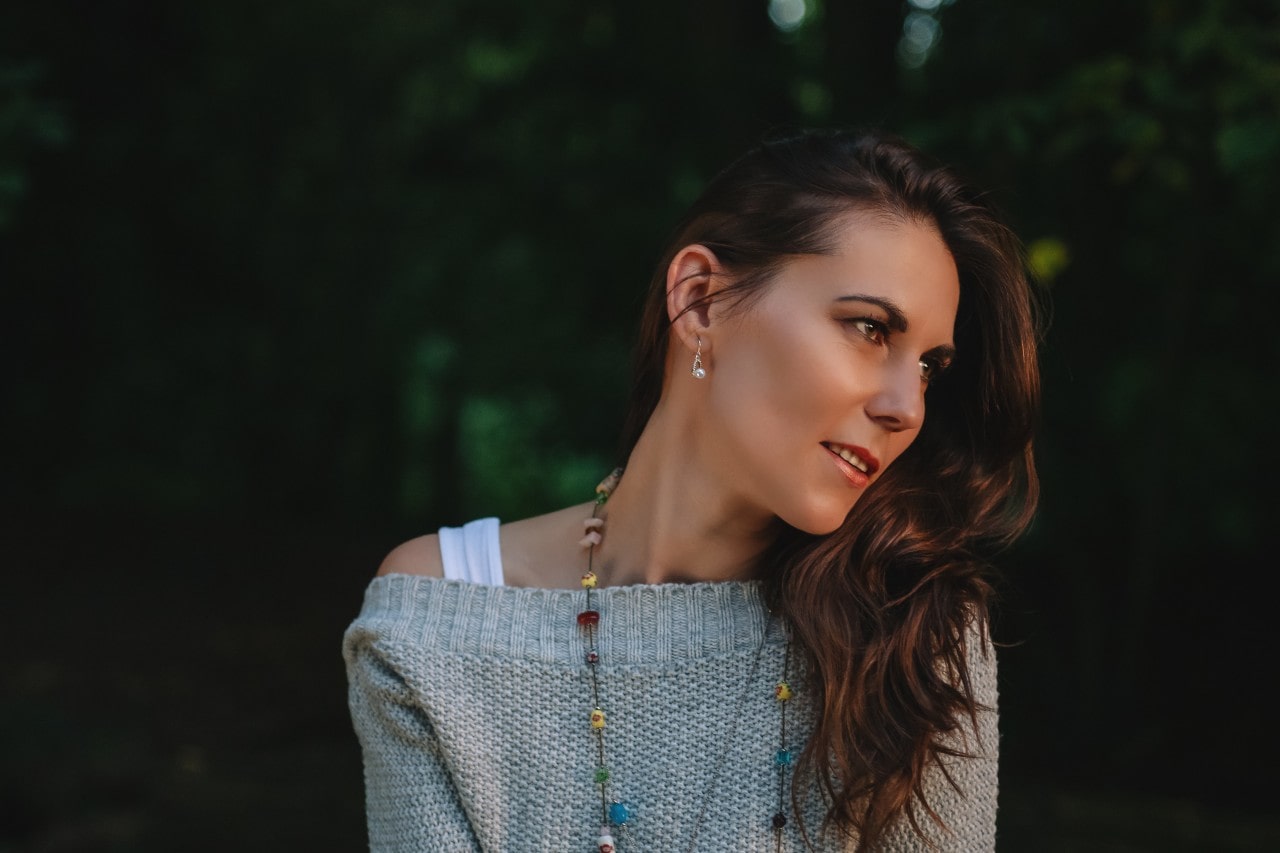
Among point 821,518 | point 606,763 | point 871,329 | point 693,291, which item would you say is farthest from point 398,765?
point 871,329

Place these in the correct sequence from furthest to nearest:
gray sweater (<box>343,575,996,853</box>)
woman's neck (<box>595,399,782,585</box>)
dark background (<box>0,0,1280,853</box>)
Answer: dark background (<box>0,0,1280,853</box>) < woman's neck (<box>595,399,782,585</box>) < gray sweater (<box>343,575,996,853</box>)

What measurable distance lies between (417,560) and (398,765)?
14.0 inches

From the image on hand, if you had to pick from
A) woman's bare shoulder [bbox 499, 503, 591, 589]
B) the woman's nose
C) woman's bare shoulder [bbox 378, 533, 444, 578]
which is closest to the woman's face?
the woman's nose

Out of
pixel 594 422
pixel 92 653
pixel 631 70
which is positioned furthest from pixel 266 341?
pixel 631 70

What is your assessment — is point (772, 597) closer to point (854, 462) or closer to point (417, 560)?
point (854, 462)

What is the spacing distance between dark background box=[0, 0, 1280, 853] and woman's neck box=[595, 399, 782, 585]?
0.48 metres

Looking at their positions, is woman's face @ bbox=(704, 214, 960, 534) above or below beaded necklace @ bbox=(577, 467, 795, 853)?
above

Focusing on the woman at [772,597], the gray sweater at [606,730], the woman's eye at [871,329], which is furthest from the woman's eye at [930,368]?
the gray sweater at [606,730]

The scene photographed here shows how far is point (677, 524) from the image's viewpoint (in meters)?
2.14

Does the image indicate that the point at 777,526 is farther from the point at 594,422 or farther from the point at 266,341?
the point at 266,341

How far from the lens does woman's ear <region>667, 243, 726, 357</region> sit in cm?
202

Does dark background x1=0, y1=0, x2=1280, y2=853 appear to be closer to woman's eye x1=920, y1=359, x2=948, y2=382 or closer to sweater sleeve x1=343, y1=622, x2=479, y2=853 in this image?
woman's eye x1=920, y1=359, x2=948, y2=382

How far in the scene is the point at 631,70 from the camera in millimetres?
4895

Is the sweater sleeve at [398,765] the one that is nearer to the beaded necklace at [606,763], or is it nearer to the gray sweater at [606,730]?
the gray sweater at [606,730]
